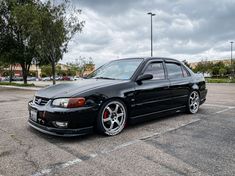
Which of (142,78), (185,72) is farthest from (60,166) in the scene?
(185,72)

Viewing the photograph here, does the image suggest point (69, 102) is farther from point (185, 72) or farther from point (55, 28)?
point (55, 28)

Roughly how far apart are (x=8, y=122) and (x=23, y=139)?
1.72 meters

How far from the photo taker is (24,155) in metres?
3.58

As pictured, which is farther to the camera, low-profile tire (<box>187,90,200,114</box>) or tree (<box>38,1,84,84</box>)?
tree (<box>38,1,84,84</box>)

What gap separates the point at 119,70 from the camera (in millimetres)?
5418

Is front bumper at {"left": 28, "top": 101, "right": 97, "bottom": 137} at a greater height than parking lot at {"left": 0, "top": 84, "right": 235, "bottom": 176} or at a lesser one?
greater

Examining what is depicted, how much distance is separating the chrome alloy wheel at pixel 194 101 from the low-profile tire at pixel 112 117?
2384mm

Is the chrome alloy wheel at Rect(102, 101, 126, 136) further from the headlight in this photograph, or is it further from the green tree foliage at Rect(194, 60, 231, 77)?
the green tree foliage at Rect(194, 60, 231, 77)

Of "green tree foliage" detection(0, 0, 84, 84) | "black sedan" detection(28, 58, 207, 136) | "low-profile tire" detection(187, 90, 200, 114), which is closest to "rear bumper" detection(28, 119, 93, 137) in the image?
"black sedan" detection(28, 58, 207, 136)

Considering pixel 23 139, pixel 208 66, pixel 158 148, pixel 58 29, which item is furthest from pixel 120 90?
pixel 208 66

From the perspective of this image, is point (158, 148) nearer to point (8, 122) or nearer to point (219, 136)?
point (219, 136)

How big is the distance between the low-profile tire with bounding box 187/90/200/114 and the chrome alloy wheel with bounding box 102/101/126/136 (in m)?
2.32

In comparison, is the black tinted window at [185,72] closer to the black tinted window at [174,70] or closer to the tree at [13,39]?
the black tinted window at [174,70]

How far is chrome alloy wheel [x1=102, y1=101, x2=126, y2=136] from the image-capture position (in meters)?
4.44
